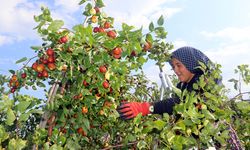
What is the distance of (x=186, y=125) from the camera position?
1.96 metres

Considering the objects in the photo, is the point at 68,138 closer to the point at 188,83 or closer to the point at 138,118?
the point at 138,118

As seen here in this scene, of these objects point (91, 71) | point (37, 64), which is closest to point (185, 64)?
point (91, 71)

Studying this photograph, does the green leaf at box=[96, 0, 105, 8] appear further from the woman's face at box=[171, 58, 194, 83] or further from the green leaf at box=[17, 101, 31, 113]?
the green leaf at box=[17, 101, 31, 113]

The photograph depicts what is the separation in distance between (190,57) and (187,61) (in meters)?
0.04

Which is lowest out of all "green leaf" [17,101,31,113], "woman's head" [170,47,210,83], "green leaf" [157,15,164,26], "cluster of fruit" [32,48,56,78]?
"green leaf" [17,101,31,113]

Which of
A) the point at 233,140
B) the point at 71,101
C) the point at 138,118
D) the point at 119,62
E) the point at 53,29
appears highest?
the point at 53,29

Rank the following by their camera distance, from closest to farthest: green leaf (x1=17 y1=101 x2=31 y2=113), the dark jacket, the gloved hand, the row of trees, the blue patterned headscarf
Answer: green leaf (x1=17 y1=101 x2=31 y2=113) < the row of trees < the gloved hand < the dark jacket < the blue patterned headscarf

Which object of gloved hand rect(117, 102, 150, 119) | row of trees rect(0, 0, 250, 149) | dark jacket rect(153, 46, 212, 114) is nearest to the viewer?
row of trees rect(0, 0, 250, 149)

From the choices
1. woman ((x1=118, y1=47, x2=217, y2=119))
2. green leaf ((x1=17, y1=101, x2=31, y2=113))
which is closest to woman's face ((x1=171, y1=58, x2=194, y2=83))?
woman ((x1=118, y1=47, x2=217, y2=119))

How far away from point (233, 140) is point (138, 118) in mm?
611

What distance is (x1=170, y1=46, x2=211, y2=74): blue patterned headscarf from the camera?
2963mm

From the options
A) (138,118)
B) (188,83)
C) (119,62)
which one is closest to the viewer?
(138,118)

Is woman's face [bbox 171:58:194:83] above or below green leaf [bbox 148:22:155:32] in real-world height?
below

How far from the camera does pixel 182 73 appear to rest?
303 cm
